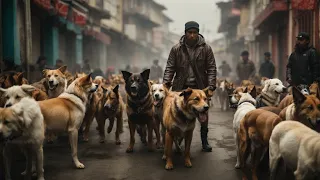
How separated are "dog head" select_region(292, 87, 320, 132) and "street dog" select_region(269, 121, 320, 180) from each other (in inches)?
22.2

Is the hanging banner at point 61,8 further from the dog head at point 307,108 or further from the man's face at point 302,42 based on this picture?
the dog head at point 307,108

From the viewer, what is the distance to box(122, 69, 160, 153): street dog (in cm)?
747

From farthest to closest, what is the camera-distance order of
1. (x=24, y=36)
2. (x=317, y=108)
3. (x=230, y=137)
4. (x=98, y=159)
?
1. (x=24, y=36)
2. (x=230, y=137)
3. (x=98, y=159)
4. (x=317, y=108)

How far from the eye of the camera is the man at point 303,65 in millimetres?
8445

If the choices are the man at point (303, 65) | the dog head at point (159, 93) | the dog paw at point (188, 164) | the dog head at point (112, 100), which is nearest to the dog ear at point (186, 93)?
the dog paw at point (188, 164)

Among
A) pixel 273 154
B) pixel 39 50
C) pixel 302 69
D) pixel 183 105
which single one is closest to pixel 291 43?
pixel 302 69

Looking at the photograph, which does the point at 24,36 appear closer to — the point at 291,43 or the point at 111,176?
the point at 111,176

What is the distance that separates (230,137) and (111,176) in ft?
13.9

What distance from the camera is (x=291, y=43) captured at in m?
18.3

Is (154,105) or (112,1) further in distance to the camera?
(112,1)

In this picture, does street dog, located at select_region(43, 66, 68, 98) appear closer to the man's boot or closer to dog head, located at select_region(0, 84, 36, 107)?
dog head, located at select_region(0, 84, 36, 107)

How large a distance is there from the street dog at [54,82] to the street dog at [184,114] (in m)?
2.70

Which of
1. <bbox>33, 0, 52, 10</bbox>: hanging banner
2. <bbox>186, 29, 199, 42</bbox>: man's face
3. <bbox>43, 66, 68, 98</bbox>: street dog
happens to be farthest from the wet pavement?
<bbox>33, 0, 52, 10</bbox>: hanging banner

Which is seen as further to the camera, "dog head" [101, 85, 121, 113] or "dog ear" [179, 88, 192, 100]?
"dog head" [101, 85, 121, 113]
